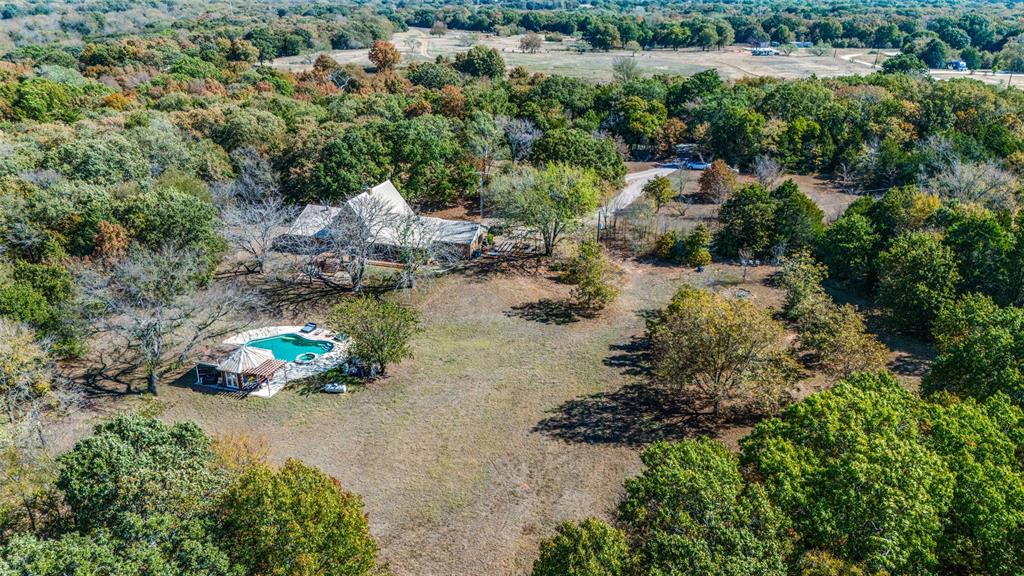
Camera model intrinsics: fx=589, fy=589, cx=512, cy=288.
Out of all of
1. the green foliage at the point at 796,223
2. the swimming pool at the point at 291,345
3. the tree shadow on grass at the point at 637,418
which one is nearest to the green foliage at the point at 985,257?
the green foliage at the point at 796,223

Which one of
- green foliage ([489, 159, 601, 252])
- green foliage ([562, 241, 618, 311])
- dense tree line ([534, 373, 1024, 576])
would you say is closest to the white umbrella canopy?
green foliage ([562, 241, 618, 311])

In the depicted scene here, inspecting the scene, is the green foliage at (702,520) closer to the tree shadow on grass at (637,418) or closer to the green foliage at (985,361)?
the tree shadow on grass at (637,418)

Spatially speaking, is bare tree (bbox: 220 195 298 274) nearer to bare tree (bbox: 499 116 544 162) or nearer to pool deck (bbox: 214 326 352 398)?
pool deck (bbox: 214 326 352 398)

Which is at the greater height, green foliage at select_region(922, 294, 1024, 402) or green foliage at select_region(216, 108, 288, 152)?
green foliage at select_region(216, 108, 288, 152)

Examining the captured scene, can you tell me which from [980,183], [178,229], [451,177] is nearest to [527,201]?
[451,177]

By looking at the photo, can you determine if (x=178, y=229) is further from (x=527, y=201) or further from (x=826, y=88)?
(x=826, y=88)
